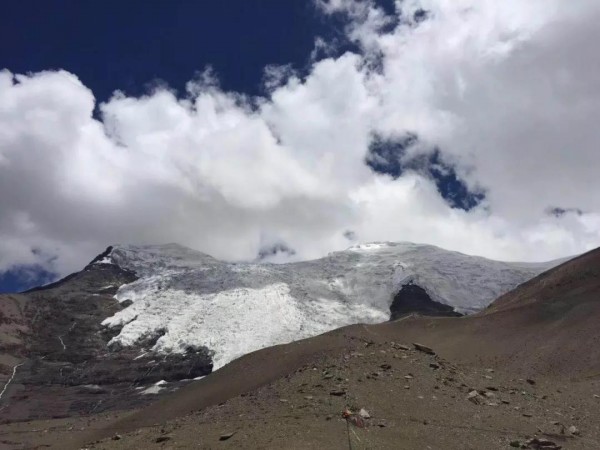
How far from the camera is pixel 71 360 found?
265 feet

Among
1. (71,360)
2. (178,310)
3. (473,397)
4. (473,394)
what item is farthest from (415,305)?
(473,397)

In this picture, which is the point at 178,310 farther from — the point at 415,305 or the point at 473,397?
the point at 473,397

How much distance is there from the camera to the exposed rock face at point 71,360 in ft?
216

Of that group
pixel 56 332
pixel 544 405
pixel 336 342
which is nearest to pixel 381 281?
pixel 56 332

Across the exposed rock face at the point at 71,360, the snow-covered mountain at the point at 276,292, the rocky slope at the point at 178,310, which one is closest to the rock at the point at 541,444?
the exposed rock face at the point at 71,360

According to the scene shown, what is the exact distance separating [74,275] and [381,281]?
58.0 metres

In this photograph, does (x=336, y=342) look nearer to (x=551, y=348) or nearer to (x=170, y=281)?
(x=551, y=348)

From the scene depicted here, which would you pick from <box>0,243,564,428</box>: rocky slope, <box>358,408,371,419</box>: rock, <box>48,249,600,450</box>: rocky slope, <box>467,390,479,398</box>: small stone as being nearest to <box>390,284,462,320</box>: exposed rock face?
<box>0,243,564,428</box>: rocky slope

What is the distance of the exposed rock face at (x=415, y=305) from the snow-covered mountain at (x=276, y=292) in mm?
1177

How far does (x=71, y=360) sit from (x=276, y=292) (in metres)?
34.1

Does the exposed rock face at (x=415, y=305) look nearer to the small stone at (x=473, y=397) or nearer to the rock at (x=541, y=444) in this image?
the small stone at (x=473, y=397)

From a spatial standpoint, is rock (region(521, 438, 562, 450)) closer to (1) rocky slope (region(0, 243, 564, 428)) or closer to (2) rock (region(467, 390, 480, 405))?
(2) rock (region(467, 390, 480, 405))

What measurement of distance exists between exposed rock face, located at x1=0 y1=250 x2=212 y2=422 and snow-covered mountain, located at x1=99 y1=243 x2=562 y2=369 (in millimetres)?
2954

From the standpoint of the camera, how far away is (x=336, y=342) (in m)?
32.7
